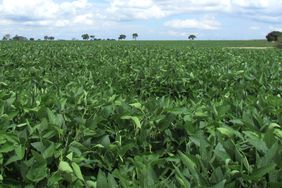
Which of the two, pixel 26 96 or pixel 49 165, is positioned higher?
pixel 26 96

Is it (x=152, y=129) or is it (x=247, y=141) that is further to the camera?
(x=152, y=129)

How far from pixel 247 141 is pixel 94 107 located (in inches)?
50.5

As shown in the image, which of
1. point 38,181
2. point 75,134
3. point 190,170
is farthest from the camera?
point 75,134

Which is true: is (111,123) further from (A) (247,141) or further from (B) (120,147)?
(A) (247,141)

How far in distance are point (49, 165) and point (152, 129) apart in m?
0.78

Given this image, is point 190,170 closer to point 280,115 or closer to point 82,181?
point 82,181

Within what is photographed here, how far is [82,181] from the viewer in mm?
2750

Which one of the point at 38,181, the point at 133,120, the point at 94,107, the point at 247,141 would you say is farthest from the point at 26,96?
the point at 247,141

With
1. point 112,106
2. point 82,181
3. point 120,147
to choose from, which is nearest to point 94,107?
point 112,106

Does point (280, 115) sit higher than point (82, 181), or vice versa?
A: point (280, 115)

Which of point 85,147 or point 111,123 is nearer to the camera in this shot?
point 85,147

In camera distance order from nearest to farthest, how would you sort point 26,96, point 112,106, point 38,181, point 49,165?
point 38,181, point 49,165, point 112,106, point 26,96

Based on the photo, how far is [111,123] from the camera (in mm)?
3322

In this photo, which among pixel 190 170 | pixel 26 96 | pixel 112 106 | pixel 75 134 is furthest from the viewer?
pixel 26 96
